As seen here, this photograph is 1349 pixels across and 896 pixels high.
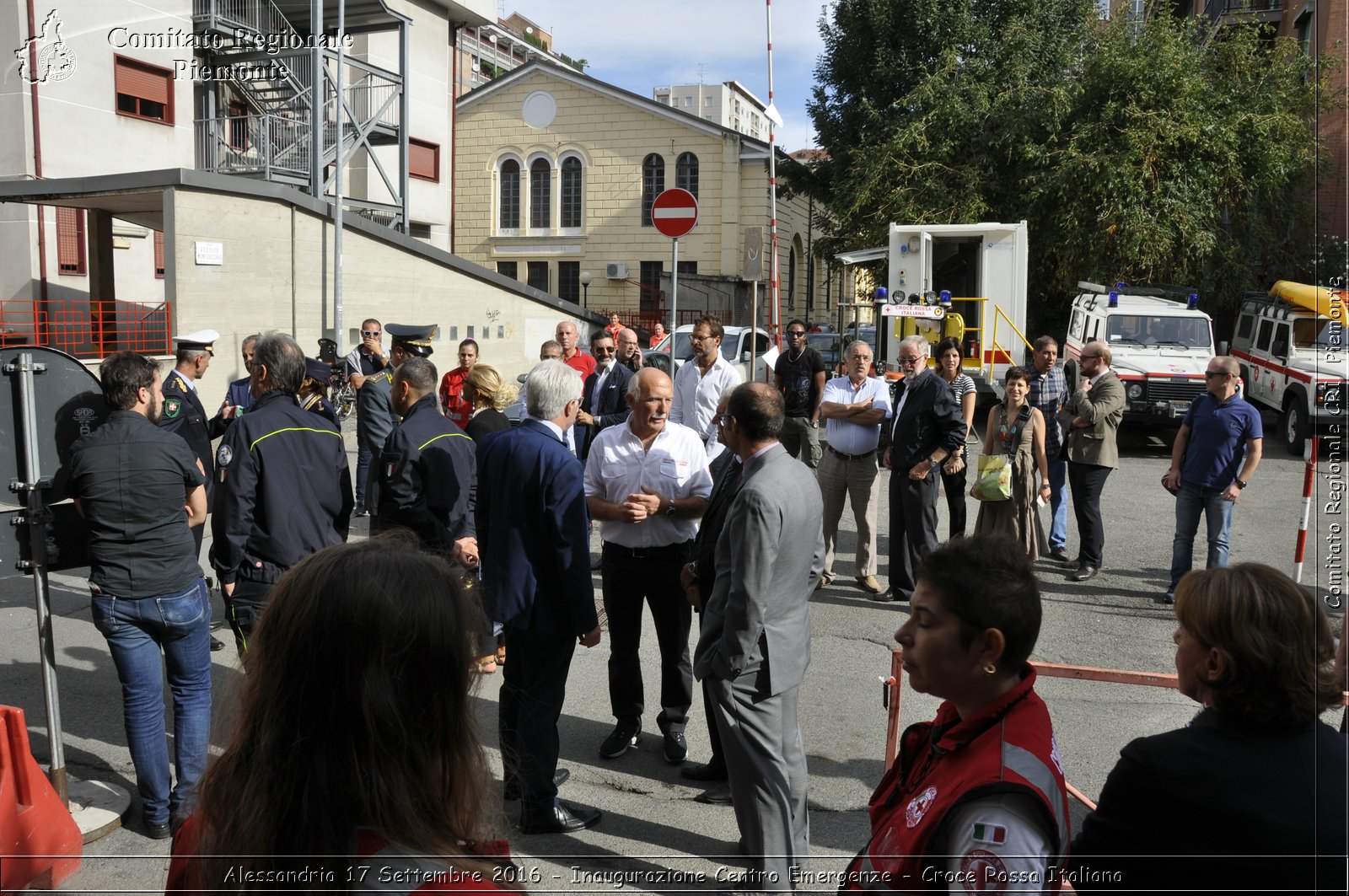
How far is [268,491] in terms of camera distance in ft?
14.1

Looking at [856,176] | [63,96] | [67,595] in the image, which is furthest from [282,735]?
[856,176]

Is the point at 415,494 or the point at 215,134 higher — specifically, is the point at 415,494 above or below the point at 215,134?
below

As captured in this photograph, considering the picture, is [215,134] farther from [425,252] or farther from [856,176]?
[856,176]

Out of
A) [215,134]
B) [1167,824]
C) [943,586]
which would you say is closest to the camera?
[1167,824]

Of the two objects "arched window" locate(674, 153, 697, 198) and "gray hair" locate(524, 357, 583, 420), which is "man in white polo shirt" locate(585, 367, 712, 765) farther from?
"arched window" locate(674, 153, 697, 198)

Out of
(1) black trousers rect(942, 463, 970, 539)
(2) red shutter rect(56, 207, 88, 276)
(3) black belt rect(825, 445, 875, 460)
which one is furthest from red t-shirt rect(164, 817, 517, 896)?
(2) red shutter rect(56, 207, 88, 276)

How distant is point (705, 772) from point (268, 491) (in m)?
2.38

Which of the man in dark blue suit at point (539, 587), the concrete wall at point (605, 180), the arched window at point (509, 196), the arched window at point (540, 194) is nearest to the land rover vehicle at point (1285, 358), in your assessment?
the man in dark blue suit at point (539, 587)

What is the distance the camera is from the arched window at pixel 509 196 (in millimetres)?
38000

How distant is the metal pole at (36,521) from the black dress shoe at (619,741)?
2.36m

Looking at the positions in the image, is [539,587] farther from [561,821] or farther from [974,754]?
[974,754]

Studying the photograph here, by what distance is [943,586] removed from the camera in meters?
2.12

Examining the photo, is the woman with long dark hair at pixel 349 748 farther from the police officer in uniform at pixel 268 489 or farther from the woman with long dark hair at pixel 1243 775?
the police officer in uniform at pixel 268 489

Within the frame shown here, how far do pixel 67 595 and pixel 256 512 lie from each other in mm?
4176
